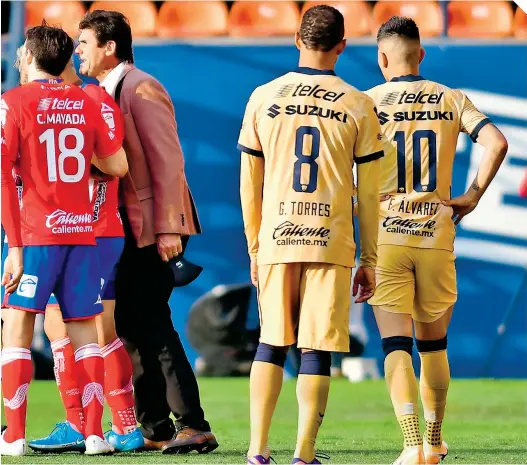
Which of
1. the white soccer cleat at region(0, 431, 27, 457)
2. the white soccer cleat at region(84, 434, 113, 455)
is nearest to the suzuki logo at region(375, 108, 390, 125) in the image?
the white soccer cleat at region(84, 434, 113, 455)

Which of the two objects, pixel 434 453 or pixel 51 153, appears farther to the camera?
pixel 434 453

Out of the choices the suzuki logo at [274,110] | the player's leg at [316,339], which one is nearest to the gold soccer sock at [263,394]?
the player's leg at [316,339]

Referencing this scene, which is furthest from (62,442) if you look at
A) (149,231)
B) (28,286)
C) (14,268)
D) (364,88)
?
(364,88)

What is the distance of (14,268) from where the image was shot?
16.7ft

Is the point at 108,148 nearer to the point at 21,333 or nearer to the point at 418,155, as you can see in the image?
the point at 21,333

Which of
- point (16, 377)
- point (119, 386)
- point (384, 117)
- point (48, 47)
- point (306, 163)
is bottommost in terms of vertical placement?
point (119, 386)

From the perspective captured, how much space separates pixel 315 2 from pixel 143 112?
22.5 feet

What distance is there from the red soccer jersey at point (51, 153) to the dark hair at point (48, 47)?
0.09 meters

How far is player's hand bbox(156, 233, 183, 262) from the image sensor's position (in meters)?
5.70

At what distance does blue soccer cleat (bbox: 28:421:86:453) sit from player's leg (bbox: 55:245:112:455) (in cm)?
13

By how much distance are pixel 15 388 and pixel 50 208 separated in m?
0.75

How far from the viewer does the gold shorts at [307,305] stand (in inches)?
186

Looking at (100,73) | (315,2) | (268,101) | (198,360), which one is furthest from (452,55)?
(268,101)

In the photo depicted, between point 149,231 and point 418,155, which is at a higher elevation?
point 418,155
